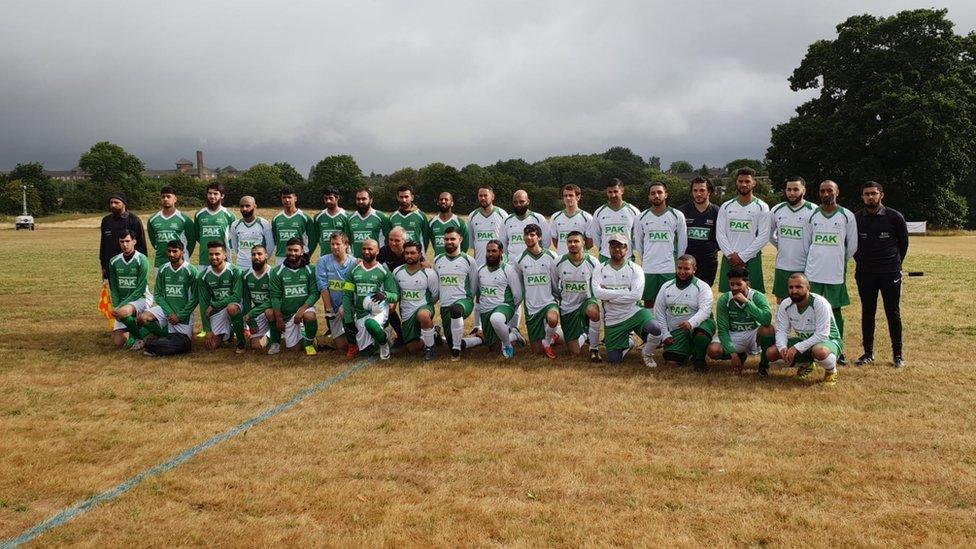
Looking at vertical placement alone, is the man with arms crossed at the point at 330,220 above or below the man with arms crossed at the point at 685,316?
above

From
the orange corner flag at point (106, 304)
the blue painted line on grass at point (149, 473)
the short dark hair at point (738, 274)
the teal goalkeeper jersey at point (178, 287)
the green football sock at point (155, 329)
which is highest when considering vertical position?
the short dark hair at point (738, 274)

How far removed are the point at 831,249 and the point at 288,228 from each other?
681cm

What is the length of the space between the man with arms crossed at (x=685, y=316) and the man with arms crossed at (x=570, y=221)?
164 centimetres

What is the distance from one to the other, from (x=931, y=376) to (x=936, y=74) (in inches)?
1336

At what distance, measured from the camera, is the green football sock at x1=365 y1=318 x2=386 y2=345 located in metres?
7.60

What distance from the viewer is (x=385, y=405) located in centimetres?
588

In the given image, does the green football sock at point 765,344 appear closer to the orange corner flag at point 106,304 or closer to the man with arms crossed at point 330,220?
the man with arms crossed at point 330,220

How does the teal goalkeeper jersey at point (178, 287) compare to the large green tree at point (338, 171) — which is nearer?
the teal goalkeeper jersey at point (178, 287)

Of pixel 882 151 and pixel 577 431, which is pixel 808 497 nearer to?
pixel 577 431

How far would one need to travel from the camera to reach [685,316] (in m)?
7.24

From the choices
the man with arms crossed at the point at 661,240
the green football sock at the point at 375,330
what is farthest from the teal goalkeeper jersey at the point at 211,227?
the man with arms crossed at the point at 661,240

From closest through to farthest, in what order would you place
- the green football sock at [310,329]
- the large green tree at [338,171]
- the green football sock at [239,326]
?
the green football sock at [310,329], the green football sock at [239,326], the large green tree at [338,171]

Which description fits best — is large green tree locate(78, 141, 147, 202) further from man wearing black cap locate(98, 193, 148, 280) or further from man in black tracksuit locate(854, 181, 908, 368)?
man in black tracksuit locate(854, 181, 908, 368)

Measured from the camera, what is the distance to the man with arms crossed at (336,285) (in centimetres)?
821
